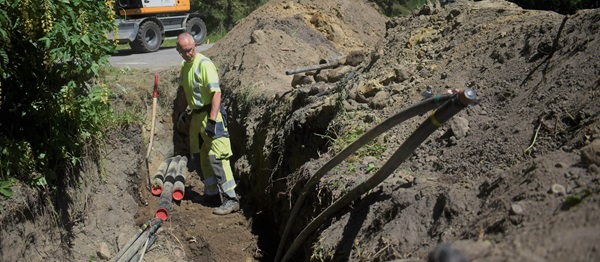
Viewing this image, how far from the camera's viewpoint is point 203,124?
22.4ft

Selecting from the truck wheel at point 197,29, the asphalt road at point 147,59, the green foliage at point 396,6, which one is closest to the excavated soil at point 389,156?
the asphalt road at point 147,59

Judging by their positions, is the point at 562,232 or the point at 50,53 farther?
the point at 50,53

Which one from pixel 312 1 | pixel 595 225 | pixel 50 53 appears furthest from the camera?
pixel 312 1

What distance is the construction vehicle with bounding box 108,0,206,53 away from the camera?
554 inches

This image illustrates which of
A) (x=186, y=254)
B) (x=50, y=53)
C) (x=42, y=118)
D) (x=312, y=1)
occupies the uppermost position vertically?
(x=50, y=53)

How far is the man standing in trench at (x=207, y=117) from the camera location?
21.6 feet

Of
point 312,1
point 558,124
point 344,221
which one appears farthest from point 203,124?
point 312,1

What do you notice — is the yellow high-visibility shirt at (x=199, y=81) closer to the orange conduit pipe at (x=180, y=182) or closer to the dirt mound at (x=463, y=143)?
the dirt mound at (x=463, y=143)

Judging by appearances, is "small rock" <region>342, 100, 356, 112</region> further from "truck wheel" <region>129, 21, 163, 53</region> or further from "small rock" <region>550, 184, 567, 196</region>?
"truck wheel" <region>129, 21, 163, 53</region>

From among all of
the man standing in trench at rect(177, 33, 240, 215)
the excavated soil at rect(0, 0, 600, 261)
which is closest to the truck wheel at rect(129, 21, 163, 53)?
the excavated soil at rect(0, 0, 600, 261)

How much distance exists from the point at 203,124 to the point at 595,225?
4969 millimetres

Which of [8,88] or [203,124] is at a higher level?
[8,88]

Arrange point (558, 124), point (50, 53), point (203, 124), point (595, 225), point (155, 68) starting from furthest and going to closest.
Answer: point (155, 68)
point (203, 124)
point (50, 53)
point (558, 124)
point (595, 225)

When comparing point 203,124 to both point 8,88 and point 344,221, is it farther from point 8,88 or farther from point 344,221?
point 344,221
